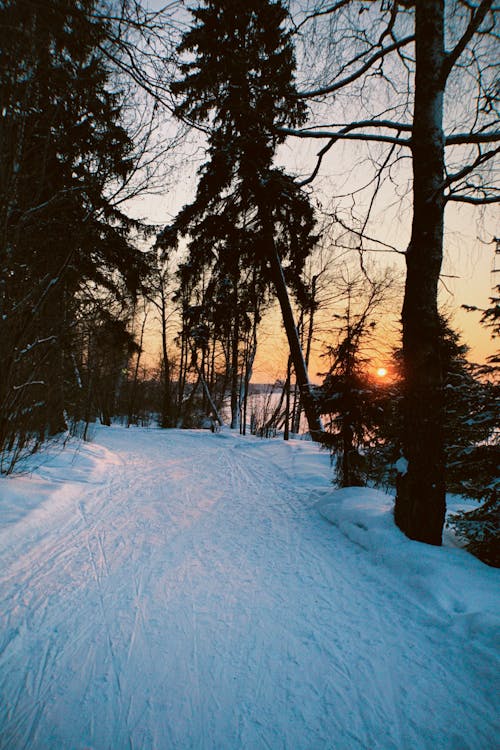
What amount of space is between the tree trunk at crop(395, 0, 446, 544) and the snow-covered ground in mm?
483

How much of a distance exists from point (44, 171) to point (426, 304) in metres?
4.47

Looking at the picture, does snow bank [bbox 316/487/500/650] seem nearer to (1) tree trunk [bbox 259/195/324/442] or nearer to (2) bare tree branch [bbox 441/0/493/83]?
(2) bare tree branch [bbox 441/0/493/83]

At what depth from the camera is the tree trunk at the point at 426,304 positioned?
11.2 feet

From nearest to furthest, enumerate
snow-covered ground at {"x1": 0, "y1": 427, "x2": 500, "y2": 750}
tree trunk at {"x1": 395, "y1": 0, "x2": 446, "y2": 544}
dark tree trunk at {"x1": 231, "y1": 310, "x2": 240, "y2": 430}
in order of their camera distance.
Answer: snow-covered ground at {"x1": 0, "y1": 427, "x2": 500, "y2": 750}
tree trunk at {"x1": 395, "y1": 0, "x2": 446, "y2": 544}
dark tree trunk at {"x1": 231, "y1": 310, "x2": 240, "y2": 430}

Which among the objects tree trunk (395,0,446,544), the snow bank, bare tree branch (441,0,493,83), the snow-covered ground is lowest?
the snow-covered ground

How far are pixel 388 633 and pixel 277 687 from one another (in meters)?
0.99

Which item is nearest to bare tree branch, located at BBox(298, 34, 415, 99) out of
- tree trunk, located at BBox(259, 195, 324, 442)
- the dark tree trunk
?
tree trunk, located at BBox(259, 195, 324, 442)

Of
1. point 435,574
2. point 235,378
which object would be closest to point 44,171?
point 435,574

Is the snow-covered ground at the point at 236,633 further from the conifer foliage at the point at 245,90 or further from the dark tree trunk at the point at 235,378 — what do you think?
the dark tree trunk at the point at 235,378

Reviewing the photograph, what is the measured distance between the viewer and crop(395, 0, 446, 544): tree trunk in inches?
135

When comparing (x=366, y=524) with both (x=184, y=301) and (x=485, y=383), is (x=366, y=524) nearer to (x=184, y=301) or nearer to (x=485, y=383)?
(x=485, y=383)

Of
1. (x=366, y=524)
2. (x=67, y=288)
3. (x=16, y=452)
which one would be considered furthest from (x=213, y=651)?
(x=67, y=288)

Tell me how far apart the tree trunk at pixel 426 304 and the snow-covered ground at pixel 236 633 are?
483 mm

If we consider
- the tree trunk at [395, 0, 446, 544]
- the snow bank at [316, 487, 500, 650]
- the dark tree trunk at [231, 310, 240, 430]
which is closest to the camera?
the snow bank at [316, 487, 500, 650]
